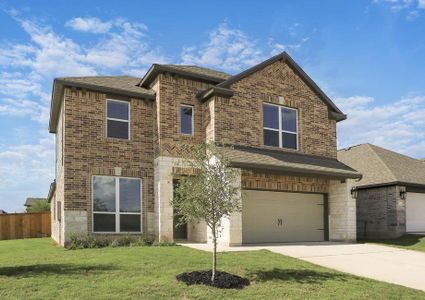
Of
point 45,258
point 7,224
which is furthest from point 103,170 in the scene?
point 7,224

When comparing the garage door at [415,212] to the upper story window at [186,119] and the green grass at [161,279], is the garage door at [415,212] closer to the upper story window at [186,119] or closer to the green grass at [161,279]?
the upper story window at [186,119]

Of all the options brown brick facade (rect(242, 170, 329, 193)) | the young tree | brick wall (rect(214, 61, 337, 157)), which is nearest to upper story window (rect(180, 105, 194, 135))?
brick wall (rect(214, 61, 337, 157))

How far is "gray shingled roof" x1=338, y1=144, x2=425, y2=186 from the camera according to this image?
21.6m

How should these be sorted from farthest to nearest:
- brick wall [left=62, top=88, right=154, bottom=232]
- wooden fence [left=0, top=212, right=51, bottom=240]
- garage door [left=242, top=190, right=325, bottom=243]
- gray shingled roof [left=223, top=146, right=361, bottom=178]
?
wooden fence [left=0, top=212, right=51, bottom=240]
garage door [left=242, top=190, right=325, bottom=243]
gray shingled roof [left=223, top=146, right=361, bottom=178]
brick wall [left=62, top=88, right=154, bottom=232]

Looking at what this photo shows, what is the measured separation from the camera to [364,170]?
2355 cm

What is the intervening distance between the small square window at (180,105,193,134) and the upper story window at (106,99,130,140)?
217 centimetres

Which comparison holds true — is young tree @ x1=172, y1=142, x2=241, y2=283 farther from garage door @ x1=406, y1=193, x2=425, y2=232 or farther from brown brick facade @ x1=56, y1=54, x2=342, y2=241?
garage door @ x1=406, y1=193, x2=425, y2=232

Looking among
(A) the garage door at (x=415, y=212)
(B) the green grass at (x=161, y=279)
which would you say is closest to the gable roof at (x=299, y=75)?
(A) the garage door at (x=415, y=212)

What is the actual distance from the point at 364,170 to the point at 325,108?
5.04m

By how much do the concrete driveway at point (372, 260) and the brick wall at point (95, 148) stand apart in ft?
16.0

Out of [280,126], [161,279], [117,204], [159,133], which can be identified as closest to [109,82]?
[159,133]

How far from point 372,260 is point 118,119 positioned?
10574 millimetres

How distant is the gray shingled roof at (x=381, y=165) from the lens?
2164 cm

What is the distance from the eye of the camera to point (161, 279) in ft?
29.6
